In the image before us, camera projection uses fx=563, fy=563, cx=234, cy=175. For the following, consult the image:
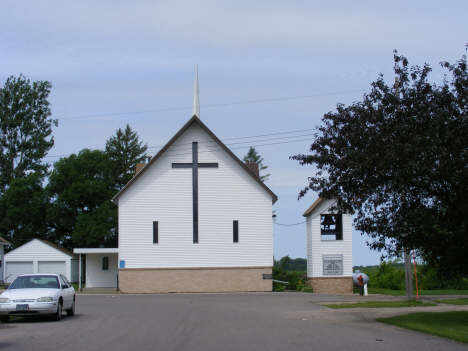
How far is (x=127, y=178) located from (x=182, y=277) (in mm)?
34233

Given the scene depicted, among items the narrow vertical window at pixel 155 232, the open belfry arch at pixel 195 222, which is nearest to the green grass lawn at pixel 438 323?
the open belfry arch at pixel 195 222

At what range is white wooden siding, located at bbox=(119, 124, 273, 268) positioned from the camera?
36.6 metres

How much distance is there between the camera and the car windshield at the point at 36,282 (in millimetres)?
17406

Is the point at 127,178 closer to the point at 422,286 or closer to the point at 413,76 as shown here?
the point at 422,286

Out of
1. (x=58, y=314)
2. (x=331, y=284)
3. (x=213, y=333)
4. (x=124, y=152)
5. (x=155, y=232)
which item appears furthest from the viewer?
(x=124, y=152)

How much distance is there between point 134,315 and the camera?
18984mm

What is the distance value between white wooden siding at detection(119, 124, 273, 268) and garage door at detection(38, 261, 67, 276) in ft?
45.9

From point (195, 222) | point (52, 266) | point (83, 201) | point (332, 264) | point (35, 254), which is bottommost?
point (52, 266)

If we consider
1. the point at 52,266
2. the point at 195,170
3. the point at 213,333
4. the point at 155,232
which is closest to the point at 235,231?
the point at 195,170

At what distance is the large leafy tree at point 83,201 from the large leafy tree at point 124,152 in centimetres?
1044

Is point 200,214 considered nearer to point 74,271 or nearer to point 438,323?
point 74,271

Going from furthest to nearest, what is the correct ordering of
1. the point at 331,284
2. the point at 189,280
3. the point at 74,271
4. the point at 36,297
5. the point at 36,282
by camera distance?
the point at 74,271, the point at 331,284, the point at 189,280, the point at 36,282, the point at 36,297

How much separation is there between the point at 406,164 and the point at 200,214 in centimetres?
2375

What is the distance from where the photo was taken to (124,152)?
71938mm
